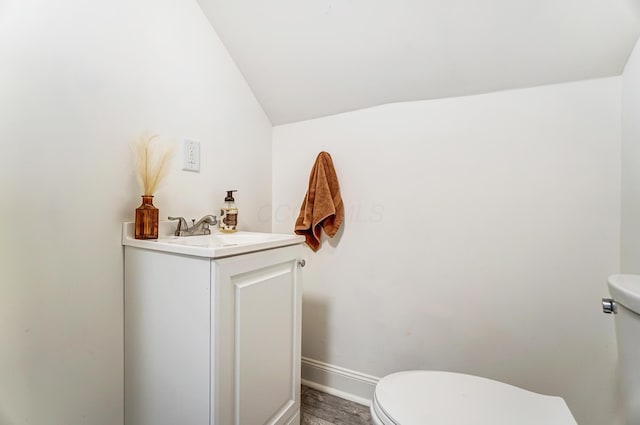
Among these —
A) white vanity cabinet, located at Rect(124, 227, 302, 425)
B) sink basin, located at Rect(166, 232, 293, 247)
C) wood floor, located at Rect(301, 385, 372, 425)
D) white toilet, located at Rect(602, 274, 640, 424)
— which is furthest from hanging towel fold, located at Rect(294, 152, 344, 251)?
white toilet, located at Rect(602, 274, 640, 424)

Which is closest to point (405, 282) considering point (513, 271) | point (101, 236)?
point (513, 271)

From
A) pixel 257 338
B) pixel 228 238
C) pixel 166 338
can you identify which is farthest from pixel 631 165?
pixel 166 338

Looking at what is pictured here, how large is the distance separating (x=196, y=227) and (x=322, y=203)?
0.60 meters

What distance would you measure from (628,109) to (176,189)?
169 centimetres

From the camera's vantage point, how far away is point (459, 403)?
78 centimetres

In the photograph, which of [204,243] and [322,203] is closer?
[204,243]

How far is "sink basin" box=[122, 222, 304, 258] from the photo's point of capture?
793 millimetres

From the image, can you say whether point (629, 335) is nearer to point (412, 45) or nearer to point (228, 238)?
point (412, 45)

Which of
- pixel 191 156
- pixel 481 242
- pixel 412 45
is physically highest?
pixel 412 45

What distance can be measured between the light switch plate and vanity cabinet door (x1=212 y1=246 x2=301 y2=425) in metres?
0.57

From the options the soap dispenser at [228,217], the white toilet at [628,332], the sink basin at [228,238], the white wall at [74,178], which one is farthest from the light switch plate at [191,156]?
the white toilet at [628,332]

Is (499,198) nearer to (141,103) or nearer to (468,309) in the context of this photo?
(468,309)

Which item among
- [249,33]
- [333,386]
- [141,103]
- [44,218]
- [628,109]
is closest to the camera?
[44,218]

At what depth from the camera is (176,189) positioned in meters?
1.18
